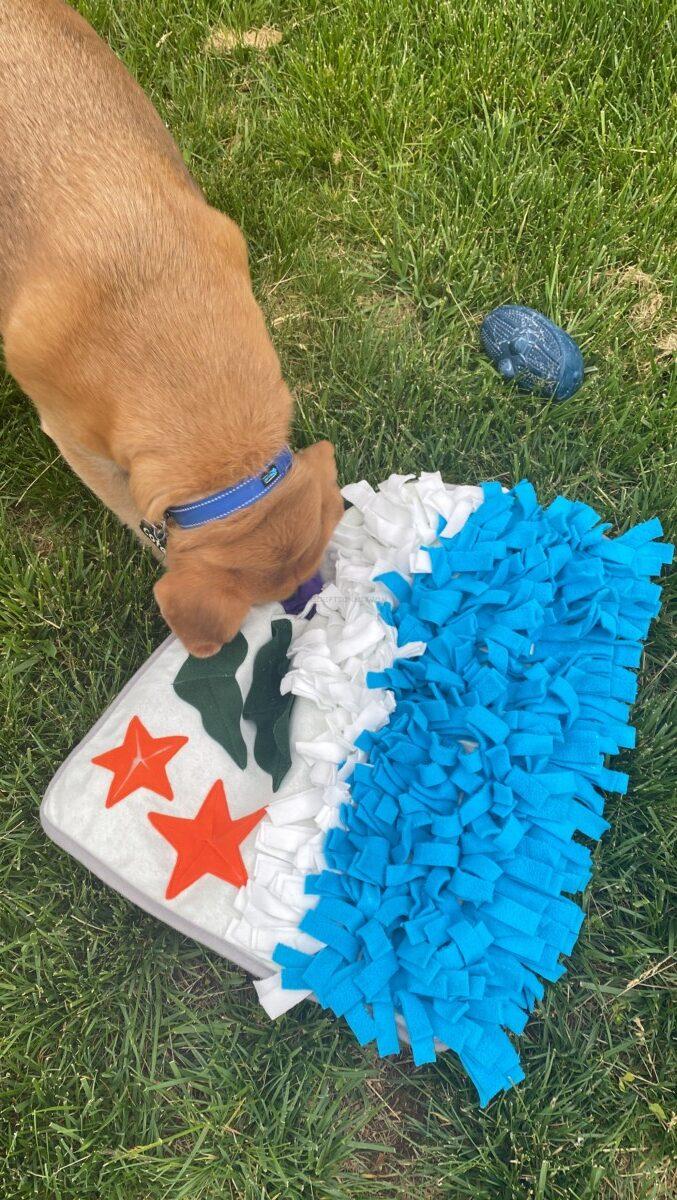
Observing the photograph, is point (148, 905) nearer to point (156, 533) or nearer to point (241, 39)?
point (156, 533)

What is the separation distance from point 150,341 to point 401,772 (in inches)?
44.3

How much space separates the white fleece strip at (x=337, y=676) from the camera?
6.79 feet

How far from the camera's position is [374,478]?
9.14 feet

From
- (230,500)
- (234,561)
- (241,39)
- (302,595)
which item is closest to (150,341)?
(230,500)

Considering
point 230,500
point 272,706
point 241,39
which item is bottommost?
point 272,706

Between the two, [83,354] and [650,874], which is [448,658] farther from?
[83,354]

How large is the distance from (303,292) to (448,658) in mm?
1590

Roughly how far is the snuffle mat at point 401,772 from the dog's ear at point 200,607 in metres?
0.21

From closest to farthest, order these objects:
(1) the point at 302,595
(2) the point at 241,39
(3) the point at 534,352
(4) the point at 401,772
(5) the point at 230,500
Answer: (5) the point at 230,500 < (4) the point at 401,772 < (1) the point at 302,595 < (3) the point at 534,352 < (2) the point at 241,39

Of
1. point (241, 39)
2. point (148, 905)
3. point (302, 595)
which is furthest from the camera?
point (241, 39)

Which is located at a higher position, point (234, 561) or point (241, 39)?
point (241, 39)

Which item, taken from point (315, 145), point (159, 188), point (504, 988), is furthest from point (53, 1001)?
point (315, 145)

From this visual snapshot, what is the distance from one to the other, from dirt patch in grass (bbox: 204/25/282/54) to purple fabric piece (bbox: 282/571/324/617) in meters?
2.37

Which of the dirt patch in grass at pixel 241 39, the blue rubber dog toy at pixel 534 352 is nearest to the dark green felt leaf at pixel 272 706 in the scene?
the blue rubber dog toy at pixel 534 352
